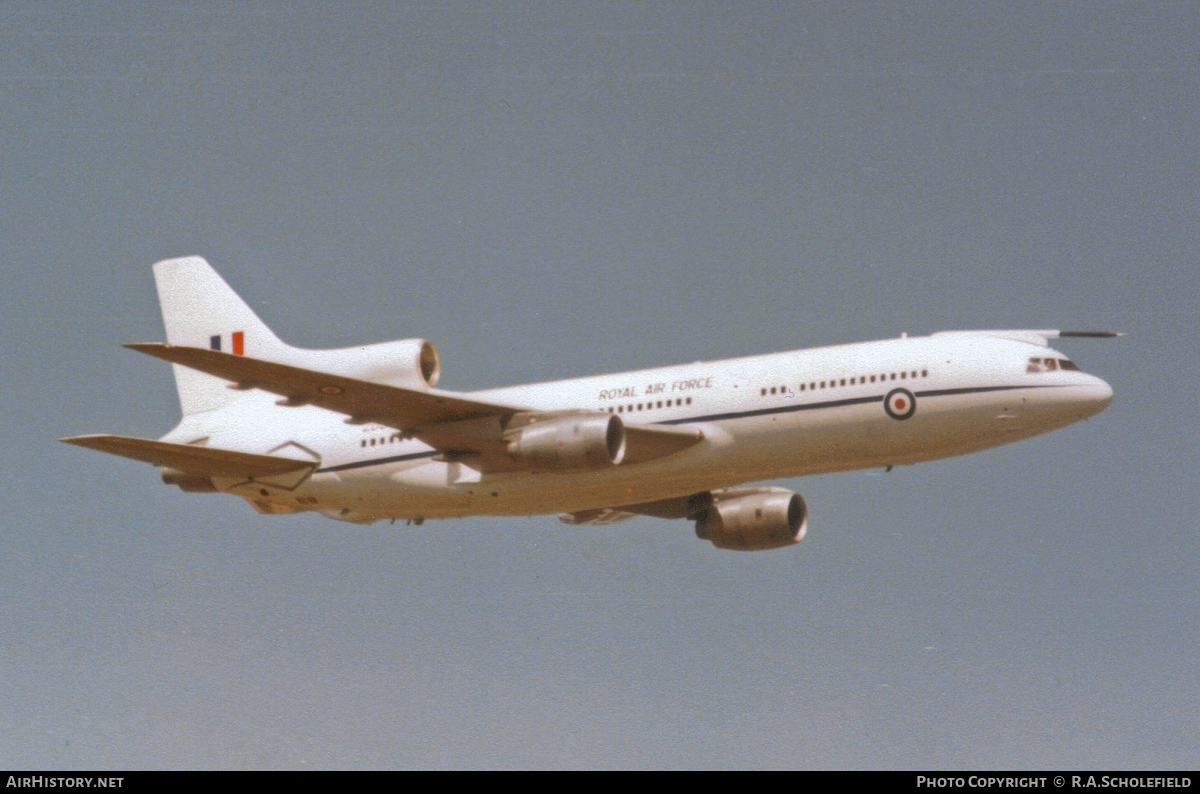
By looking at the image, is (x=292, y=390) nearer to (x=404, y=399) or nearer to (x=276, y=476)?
(x=404, y=399)

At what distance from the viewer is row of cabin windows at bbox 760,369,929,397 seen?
116ft

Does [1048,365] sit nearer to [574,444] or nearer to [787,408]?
[787,408]

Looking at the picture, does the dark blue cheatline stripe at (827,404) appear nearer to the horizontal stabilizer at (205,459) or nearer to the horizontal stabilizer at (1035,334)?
the horizontal stabilizer at (1035,334)

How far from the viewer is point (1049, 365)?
35062 mm

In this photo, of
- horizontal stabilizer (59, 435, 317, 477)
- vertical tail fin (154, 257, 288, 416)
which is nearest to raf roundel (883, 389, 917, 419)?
horizontal stabilizer (59, 435, 317, 477)

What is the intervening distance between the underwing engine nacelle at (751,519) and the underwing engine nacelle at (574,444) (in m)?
7.05

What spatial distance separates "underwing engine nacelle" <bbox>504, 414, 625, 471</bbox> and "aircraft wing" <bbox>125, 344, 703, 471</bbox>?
0.56 metres

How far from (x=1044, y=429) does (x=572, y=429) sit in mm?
11121

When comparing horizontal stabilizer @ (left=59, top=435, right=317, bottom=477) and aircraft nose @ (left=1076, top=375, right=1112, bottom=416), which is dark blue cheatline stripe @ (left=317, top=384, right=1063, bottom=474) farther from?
horizontal stabilizer @ (left=59, top=435, right=317, bottom=477)

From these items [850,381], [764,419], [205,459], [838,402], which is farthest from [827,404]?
[205,459]

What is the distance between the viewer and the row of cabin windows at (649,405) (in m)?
36.9

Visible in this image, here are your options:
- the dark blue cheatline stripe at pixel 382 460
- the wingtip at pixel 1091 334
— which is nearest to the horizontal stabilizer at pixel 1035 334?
the wingtip at pixel 1091 334

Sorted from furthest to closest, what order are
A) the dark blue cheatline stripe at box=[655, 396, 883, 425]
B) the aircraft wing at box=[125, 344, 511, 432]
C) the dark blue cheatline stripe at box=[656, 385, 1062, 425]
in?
the dark blue cheatline stripe at box=[655, 396, 883, 425] < the dark blue cheatline stripe at box=[656, 385, 1062, 425] < the aircraft wing at box=[125, 344, 511, 432]
